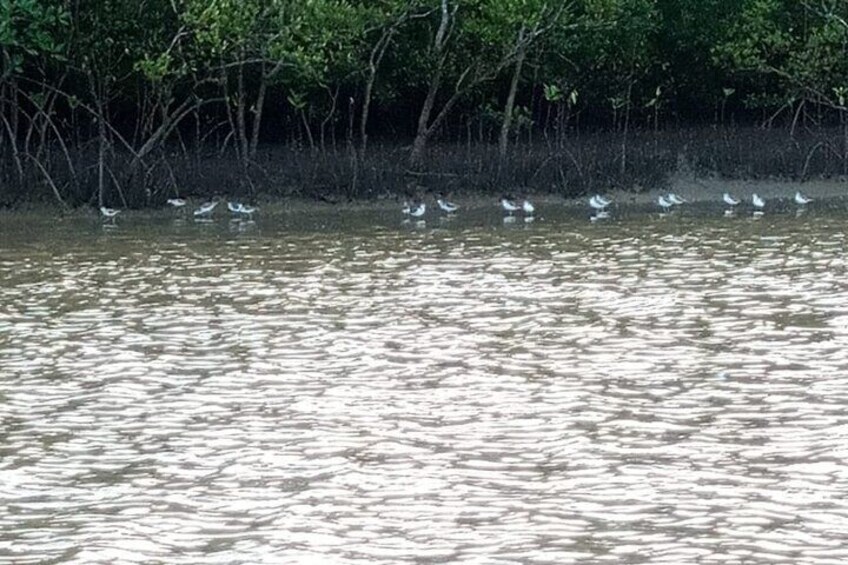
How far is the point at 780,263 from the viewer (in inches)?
766

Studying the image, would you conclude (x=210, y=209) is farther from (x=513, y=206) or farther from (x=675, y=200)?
(x=675, y=200)

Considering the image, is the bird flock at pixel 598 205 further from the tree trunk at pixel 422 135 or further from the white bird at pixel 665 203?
the tree trunk at pixel 422 135

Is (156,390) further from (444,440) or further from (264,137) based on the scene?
(264,137)

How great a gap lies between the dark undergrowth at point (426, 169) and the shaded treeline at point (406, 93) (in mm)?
42

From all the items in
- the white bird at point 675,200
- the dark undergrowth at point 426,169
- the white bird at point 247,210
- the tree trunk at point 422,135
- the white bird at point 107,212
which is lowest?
the white bird at point 675,200

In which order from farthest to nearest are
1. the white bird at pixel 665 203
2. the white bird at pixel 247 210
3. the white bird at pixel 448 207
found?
the white bird at pixel 665 203 → the white bird at pixel 448 207 → the white bird at pixel 247 210

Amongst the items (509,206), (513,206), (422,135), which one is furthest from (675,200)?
(422,135)

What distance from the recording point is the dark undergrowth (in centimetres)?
2655

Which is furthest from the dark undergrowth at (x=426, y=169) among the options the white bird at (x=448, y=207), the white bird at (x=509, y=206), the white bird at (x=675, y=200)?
the white bird at (x=509, y=206)

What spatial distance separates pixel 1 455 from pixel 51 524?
163 centimetres

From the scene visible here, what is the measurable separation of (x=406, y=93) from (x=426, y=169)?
633cm

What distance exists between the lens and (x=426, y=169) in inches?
1153

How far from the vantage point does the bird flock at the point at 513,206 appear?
26.3 metres

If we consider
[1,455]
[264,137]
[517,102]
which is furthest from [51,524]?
[517,102]
